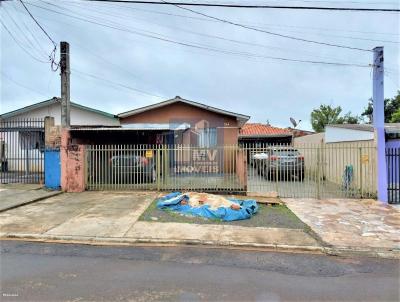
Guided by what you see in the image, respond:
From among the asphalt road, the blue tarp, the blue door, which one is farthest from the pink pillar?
the asphalt road

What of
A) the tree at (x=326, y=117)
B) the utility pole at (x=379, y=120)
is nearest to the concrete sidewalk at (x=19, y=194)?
the utility pole at (x=379, y=120)

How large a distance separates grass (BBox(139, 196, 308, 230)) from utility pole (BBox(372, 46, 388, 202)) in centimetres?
391

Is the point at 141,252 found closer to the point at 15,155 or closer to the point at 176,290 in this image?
the point at 176,290

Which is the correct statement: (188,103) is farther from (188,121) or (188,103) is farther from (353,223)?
(353,223)

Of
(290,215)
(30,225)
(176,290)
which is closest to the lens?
(176,290)

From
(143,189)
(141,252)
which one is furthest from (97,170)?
(141,252)

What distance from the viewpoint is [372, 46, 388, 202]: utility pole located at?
1217 cm

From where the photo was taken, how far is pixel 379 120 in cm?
1236

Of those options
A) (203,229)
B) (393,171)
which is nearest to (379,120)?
(393,171)

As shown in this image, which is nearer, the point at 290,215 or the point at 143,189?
the point at 290,215

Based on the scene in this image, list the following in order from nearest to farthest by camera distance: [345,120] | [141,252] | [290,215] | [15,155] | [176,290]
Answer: [176,290] → [141,252] → [290,215] → [15,155] → [345,120]

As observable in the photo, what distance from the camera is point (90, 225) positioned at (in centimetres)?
856

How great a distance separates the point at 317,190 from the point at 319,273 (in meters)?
7.81

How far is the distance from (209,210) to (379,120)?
671cm
